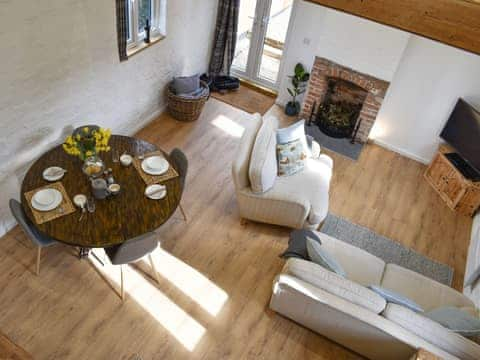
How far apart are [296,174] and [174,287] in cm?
169

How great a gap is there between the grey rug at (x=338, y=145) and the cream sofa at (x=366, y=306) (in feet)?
6.97

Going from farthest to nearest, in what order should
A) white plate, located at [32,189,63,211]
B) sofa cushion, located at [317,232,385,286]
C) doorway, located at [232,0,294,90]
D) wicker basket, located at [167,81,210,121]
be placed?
doorway, located at [232,0,294,90], wicker basket, located at [167,81,210,121], sofa cushion, located at [317,232,385,286], white plate, located at [32,189,63,211]

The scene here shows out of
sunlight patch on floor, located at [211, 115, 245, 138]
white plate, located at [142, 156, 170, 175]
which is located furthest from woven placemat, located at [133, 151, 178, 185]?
sunlight patch on floor, located at [211, 115, 245, 138]

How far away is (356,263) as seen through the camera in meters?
3.66

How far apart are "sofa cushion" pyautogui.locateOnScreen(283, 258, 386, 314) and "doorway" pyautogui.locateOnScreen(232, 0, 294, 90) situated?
12.6ft

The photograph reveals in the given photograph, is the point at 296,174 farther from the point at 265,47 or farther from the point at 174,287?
the point at 265,47

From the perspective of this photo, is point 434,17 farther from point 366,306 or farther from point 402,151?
point 402,151

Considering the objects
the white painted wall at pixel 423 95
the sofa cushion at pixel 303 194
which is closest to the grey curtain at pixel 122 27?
the sofa cushion at pixel 303 194

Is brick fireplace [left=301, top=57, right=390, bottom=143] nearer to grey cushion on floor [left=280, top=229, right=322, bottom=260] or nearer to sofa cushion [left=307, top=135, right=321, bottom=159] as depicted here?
sofa cushion [left=307, top=135, right=321, bottom=159]

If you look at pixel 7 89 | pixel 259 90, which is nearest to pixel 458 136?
pixel 259 90

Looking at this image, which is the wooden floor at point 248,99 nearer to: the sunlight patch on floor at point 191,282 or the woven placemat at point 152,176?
the woven placemat at point 152,176

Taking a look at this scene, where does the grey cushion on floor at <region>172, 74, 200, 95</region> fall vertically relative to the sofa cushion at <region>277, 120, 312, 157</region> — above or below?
below

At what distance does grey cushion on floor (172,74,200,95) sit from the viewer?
5377mm

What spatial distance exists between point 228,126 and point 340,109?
5.37 feet
